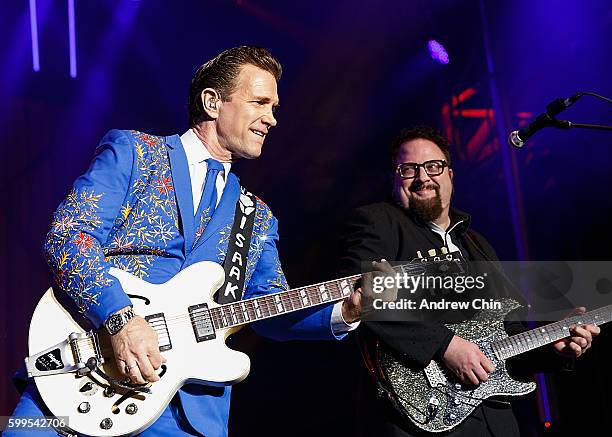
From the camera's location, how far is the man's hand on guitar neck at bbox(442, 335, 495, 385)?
3.31 meters

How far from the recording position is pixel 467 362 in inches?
131

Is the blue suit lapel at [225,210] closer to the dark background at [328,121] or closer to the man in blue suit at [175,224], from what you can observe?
the man in blue suit at [175,224]

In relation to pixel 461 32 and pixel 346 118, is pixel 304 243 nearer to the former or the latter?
pixel 346 118

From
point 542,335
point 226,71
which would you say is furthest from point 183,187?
point 542,335

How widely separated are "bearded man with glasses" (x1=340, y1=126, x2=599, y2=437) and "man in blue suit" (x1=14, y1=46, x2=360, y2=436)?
49 cm

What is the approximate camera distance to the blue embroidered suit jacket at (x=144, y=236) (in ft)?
8.00

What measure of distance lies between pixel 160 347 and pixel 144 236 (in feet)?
1.42

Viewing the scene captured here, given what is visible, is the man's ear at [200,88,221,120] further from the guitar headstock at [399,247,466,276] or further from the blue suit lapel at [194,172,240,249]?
the guitar headstock at [399,247,466,276]

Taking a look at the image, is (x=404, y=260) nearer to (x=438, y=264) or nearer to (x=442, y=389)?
(x=438, y=264)

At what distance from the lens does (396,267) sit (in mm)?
3303

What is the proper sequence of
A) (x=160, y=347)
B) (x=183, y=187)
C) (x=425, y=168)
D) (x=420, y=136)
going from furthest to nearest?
(x=420, y=136)
(x=425, y=168)
(x=183, y=187)
(x=160, y=347)

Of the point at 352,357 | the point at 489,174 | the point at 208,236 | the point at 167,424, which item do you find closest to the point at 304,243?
the point at 352,357

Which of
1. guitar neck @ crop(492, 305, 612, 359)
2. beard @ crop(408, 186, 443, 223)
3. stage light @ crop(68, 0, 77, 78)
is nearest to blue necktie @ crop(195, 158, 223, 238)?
beard @ crop(408, 186, 443, 223)

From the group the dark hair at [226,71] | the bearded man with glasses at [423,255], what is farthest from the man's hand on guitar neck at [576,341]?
the dark hair at [226,71]
